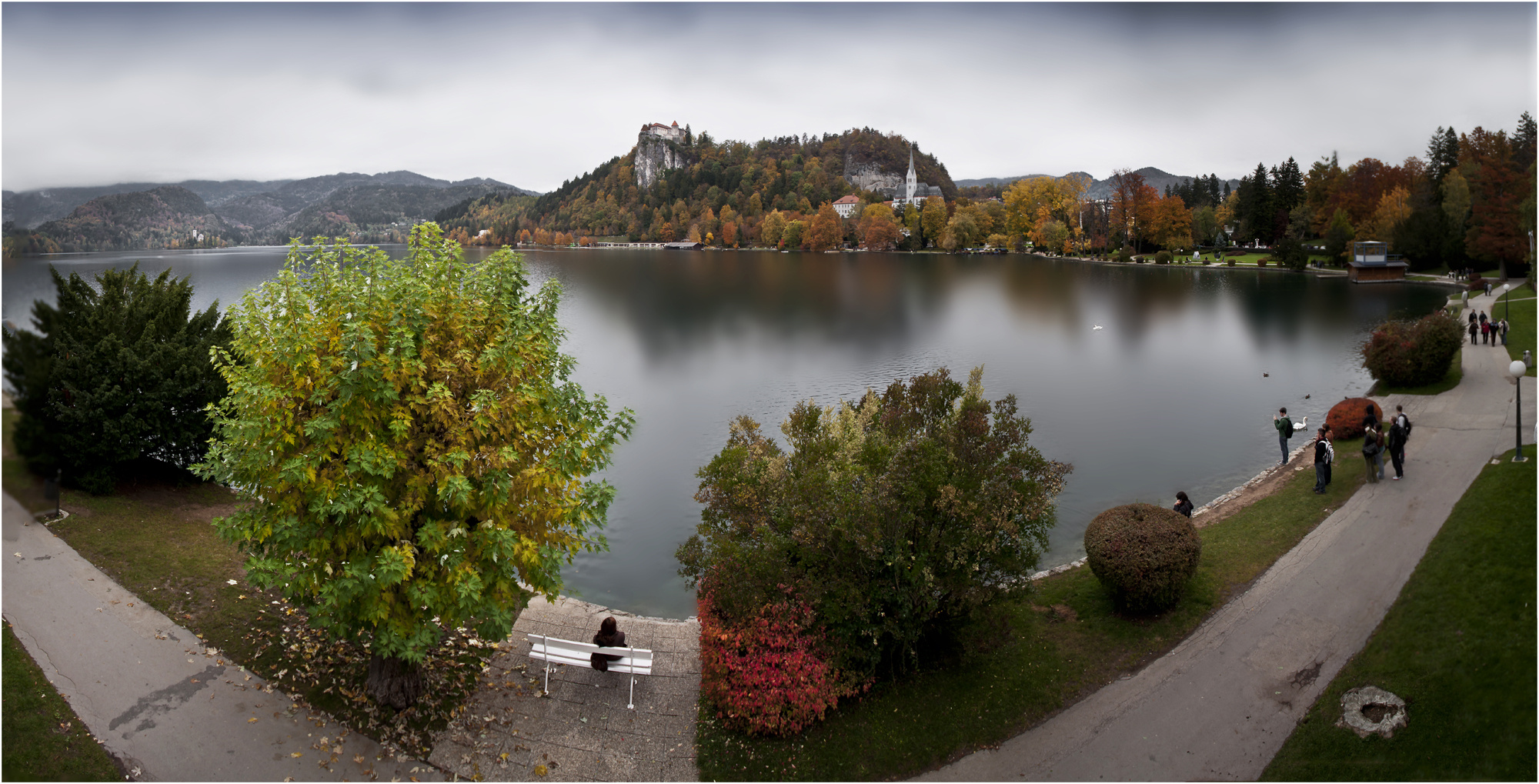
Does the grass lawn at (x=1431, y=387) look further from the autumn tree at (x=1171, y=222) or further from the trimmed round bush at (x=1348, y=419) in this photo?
the autumn tree at (x=1171, y=222)

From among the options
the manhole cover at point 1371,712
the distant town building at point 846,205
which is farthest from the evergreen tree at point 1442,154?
the distant town building at point 846,205

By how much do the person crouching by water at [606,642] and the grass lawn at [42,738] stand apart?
4964mm

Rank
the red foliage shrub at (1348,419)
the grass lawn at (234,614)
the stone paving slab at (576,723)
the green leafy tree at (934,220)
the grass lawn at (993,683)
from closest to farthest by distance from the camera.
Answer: the stone paving slab at (576,723) < the grass lawn at (993,683) < the grass lawn at (234,614) < the red foliage shrub at (1348,419) < the green leafy tree at (934,220)

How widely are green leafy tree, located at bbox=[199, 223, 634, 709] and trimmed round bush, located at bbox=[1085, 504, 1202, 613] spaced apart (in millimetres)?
7450

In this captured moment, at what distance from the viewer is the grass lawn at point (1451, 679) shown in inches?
315

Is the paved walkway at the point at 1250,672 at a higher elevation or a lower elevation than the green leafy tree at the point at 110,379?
lower

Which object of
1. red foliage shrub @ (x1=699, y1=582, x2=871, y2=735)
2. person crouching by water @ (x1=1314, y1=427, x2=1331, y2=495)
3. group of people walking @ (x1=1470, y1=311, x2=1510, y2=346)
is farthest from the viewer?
group of people walking @ (x1=1470, y1=311, x2=1510, y2=346)

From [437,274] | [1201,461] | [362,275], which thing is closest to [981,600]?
[437,274]

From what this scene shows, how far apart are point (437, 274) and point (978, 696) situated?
9.06 metres

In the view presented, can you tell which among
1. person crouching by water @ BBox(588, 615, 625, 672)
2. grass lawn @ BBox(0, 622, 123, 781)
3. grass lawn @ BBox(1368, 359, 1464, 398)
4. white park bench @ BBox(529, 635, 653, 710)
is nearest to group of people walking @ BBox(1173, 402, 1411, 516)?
grass lawn @ BBox(1368, 359, 1464, 398)

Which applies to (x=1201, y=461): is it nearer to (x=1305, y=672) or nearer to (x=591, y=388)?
(x=1305, y=672)

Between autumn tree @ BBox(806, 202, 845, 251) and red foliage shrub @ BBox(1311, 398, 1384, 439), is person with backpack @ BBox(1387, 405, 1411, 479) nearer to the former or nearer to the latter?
red foliage shrub @ BBox(1311, 398, 1384, 439)

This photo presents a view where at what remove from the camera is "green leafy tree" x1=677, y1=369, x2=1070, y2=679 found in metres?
9.95

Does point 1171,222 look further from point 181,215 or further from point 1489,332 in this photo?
point 181,215
